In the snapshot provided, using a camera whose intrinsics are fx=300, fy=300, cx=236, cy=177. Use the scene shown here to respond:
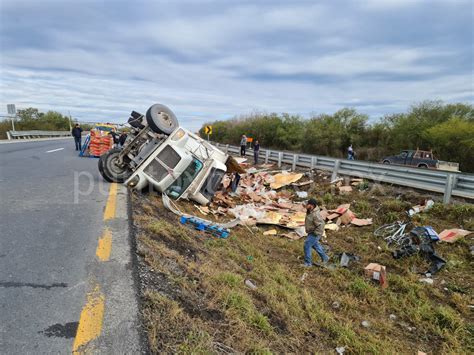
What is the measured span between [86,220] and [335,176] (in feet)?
31.4

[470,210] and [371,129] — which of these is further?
[371,129]

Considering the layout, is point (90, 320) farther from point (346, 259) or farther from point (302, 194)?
point (302, 194)

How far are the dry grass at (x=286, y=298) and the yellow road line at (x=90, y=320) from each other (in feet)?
1.16

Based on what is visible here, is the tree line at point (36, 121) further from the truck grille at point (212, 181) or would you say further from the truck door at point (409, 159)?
the truck door at point (409, 159)

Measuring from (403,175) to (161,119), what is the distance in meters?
7.74

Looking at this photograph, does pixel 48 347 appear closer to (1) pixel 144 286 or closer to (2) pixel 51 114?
(1) pixel 144 286

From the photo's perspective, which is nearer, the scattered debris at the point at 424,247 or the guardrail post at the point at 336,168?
the scattered debris at the point at 424,247

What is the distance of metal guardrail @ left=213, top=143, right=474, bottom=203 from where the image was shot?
7.63m

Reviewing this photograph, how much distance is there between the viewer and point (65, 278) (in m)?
2.94

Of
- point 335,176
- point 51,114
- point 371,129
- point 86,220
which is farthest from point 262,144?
point 51,114

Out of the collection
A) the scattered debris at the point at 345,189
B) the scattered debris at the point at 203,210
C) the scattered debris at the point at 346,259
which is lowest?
the scattered debris at the point at 346,259

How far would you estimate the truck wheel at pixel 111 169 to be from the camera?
832 centimetres

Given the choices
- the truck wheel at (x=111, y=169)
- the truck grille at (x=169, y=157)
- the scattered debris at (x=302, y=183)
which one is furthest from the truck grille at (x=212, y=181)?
the scattered debris at (x=302, y=183)

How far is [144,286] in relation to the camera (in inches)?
113
